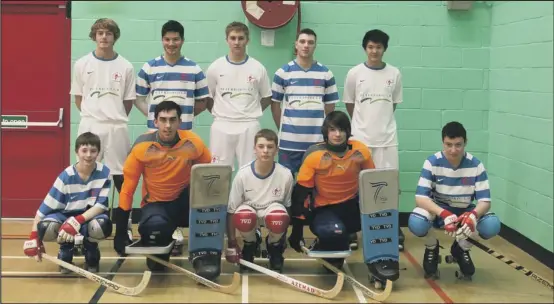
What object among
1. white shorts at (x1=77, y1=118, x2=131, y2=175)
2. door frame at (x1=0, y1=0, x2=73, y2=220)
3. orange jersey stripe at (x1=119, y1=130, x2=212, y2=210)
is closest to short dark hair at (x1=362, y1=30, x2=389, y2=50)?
orange jersey stripe at (x1=119, y1=130, x2=212, y2=210)

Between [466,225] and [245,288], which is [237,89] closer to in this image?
[245,288]

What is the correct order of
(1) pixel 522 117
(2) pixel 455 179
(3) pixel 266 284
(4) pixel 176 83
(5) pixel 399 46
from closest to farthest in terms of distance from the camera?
(3) pixel 266 284 → (2) pixel 455 179 → (4) pixel 176 83 → (1) pixel 522 117 → (5) pixel 399 46

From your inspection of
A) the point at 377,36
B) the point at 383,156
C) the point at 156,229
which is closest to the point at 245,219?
the point at 156,229

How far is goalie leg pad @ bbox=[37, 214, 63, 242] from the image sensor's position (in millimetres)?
3693

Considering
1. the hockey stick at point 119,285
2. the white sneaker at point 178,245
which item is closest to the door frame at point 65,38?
the white sneaker at point 178,245

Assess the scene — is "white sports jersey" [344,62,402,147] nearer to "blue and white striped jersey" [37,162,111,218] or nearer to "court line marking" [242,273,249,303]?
"court line marking" [242,273,249,303]

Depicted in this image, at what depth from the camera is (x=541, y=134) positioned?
14.5ft

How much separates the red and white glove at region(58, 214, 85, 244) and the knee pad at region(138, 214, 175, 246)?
358 mm

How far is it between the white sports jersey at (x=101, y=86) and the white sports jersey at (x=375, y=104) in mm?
1678

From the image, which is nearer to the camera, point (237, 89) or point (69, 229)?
point (69, 229)

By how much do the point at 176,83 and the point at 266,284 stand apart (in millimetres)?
1534

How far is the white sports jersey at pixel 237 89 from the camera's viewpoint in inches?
172

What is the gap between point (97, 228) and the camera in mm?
3721

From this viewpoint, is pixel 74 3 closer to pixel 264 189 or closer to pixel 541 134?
pixel 264 189
